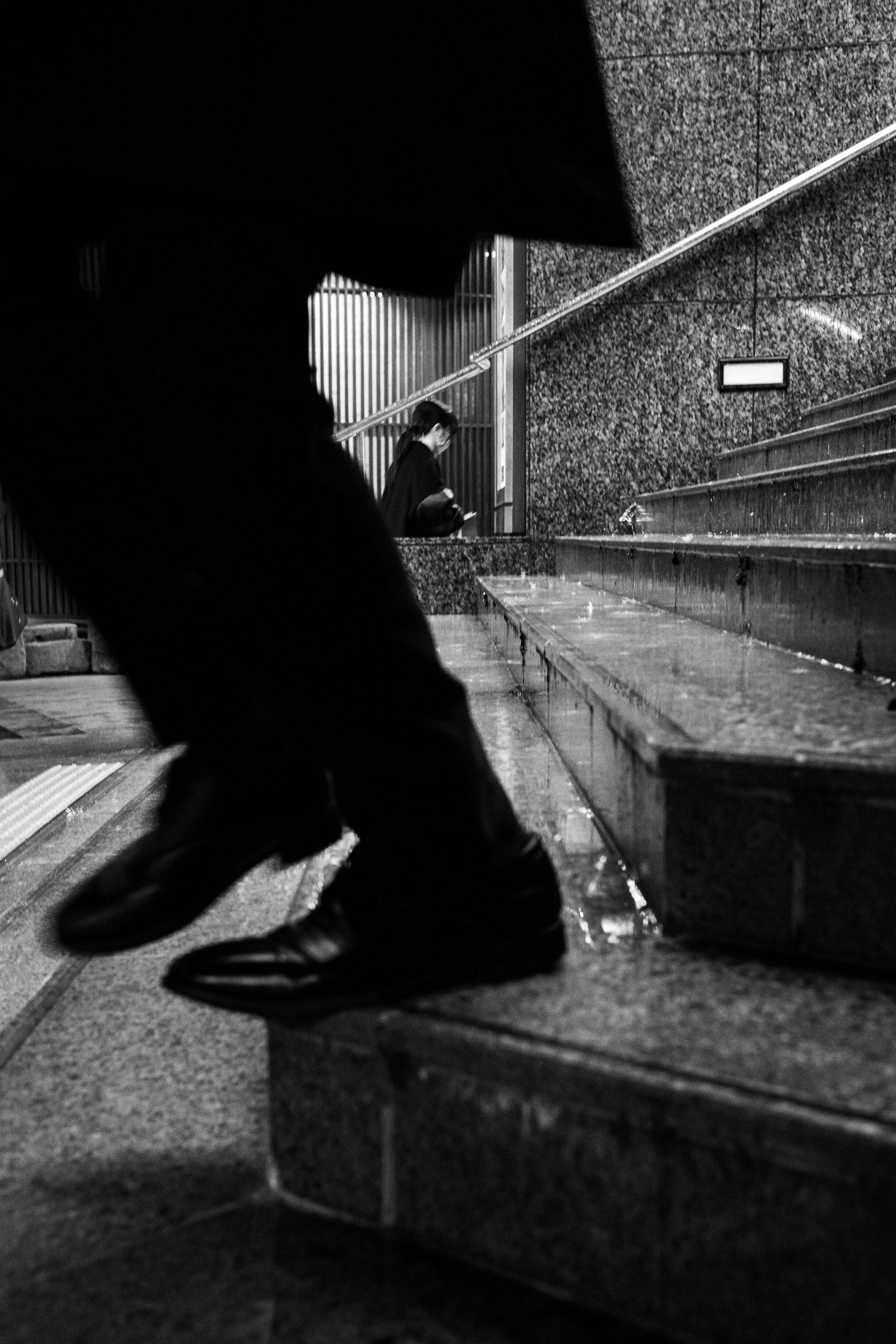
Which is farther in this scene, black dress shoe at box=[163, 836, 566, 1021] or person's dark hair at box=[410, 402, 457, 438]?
person's dark hair at box=[410, 402, 457, 438]

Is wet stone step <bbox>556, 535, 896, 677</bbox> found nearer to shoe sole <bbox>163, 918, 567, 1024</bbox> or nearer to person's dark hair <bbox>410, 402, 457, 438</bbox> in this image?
shoe sole <bbox>163, 918, 567, 1024</bbox>

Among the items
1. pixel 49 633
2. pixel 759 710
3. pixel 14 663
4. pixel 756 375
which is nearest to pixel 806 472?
pixel 759 710

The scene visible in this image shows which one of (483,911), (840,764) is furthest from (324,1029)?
Answer: (840,764)

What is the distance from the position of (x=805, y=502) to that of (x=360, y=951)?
244cm

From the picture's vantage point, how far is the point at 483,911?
3.77ft

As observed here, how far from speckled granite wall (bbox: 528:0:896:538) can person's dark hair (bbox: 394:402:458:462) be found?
2.28 ft

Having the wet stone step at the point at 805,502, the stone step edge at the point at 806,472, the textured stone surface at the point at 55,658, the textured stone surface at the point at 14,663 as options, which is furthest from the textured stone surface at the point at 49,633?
the wet stone step at the point at 805,502

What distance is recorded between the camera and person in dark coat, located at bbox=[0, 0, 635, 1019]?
1002 millimetres

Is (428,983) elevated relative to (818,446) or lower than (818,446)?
lower

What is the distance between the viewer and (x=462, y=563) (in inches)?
281

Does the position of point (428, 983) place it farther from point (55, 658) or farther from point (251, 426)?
point (55, 658)

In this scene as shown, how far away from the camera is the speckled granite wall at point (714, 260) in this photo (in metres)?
6.68

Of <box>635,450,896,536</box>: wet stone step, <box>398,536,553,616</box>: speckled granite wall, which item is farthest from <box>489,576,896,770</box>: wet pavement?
<box>398,536,553,616</box>: speckled granite wall

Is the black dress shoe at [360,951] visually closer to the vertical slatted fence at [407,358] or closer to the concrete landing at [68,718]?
the concrete landing at [68,718]
